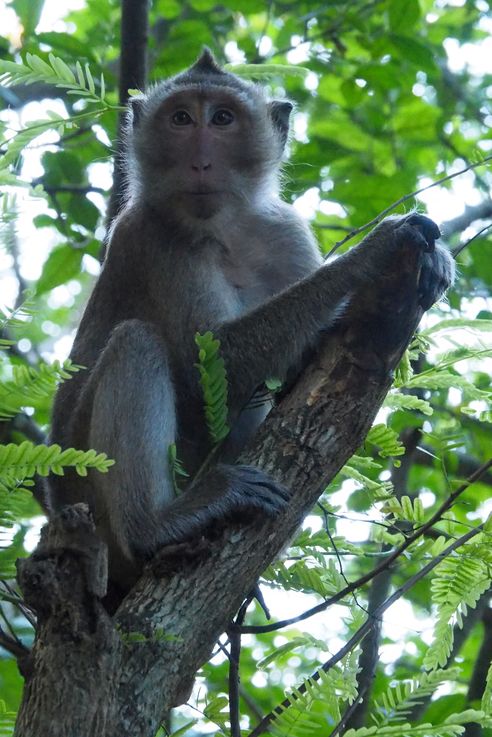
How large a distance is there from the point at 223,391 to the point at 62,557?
1259 millimetres

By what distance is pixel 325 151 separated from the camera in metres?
7.89

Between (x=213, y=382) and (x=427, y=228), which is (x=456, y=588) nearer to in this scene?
(x=213, y=382)

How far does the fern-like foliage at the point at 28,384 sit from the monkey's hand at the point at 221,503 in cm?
160

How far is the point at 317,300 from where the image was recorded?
224 inches

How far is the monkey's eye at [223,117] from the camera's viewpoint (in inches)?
276

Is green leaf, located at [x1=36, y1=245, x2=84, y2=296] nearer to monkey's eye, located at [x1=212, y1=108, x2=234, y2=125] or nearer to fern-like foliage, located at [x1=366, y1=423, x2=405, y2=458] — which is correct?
monkey's eye, located at [x1=212, y1=108, x2=234, y2=125]

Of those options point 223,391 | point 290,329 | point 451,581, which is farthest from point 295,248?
point 451,581

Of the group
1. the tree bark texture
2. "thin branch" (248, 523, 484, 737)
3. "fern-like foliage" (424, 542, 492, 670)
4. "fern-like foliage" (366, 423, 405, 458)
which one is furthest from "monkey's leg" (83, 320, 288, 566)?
"fern-like foliage" (424, 542, 492, 670)

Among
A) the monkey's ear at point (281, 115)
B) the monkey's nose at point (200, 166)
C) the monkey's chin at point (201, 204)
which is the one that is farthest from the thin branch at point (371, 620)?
the monkey's ear at point (281, 115)

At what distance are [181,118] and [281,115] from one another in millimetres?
959

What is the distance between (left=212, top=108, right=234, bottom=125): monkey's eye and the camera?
23.0 ft

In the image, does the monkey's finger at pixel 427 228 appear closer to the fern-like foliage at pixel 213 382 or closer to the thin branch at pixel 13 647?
the fern-like foliage at pixel 213 382

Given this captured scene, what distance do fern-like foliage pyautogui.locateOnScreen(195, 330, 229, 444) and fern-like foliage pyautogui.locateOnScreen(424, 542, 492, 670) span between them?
115 cm

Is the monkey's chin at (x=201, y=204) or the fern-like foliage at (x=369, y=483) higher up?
the monkey's chin at (x=201, y=204)
